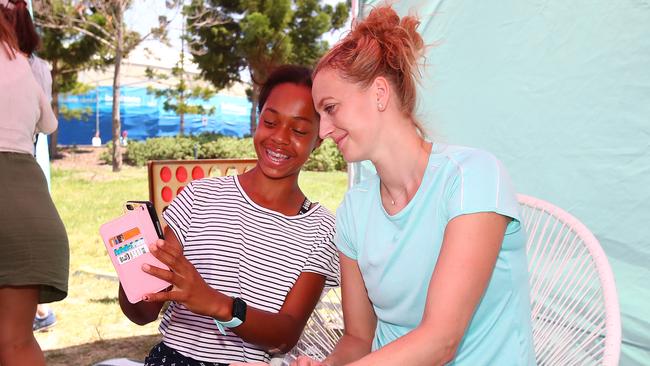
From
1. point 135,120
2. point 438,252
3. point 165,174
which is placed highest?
point 438,252

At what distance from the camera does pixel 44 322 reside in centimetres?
427

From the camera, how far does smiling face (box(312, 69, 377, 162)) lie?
162 centimetres

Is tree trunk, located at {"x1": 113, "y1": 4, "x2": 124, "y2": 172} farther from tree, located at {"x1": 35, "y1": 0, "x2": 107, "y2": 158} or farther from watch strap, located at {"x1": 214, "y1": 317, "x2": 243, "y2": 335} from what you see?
watch strap, located at {"x1": 214, "y1": 317, "x2": 243, "y2": 335}

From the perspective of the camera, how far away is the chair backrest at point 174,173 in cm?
386

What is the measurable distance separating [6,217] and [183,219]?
2.20 feet

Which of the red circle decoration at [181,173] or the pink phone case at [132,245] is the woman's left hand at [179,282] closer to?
the pink phone case at [132,245]

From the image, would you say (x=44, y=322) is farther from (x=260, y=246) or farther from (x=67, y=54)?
(x=67, y=54)

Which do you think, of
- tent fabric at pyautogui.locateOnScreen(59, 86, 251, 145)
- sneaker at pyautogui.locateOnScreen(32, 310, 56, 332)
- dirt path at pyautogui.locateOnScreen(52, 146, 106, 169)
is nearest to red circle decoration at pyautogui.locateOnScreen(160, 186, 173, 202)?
sneaker at pyautogui.locateOnScreen(32, 310, 56, 332)

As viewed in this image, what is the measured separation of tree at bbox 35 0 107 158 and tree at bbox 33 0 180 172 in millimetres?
127

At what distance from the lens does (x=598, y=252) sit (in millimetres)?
1853

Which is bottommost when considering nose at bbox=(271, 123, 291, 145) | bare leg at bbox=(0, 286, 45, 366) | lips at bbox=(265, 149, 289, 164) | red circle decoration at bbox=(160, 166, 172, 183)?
bare leg at bbox=(0, 286, 45, 366)

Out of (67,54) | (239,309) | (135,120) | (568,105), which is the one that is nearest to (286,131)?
(239,309)

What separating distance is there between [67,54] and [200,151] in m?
4.49

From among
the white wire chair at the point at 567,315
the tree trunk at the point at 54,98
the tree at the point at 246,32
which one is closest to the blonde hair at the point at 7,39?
the white wire chair at the point at 567,315
